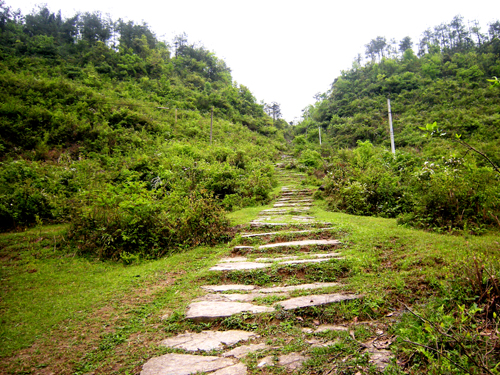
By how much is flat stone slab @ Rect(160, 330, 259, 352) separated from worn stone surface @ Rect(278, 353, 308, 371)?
16.7 inches

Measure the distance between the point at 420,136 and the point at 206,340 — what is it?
22.2 metres

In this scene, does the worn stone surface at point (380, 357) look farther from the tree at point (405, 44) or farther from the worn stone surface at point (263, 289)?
the tree at point (405, 44)

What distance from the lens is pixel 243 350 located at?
2.06 m

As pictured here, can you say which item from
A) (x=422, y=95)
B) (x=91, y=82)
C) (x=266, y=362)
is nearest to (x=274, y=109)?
(x=422, y=95)

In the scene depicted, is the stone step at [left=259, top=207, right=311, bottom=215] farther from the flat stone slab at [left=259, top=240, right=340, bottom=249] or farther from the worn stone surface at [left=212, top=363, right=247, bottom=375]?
the worn stone surface at [left=212, top=363, right=247, bottom=375]

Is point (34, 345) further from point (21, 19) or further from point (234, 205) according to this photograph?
point (21, 19)

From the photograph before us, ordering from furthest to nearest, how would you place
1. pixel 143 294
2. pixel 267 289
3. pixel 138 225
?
pixel 138 225 → pixel 143 294 → pixel 267 289

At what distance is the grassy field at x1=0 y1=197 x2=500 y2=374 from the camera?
2.07 metres

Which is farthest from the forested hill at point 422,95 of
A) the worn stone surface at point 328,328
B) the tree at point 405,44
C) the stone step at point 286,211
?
the worn stone surface at point 328,328

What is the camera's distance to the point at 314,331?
221cm

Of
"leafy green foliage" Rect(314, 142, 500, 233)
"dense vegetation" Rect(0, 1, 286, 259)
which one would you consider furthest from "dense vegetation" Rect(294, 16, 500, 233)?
"dense vegetation" Rect(0, 1, 286, 259)

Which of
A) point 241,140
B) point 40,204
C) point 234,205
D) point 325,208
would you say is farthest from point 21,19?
point 325,208

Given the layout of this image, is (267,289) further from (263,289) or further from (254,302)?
(254,302)

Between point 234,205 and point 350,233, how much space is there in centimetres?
461
